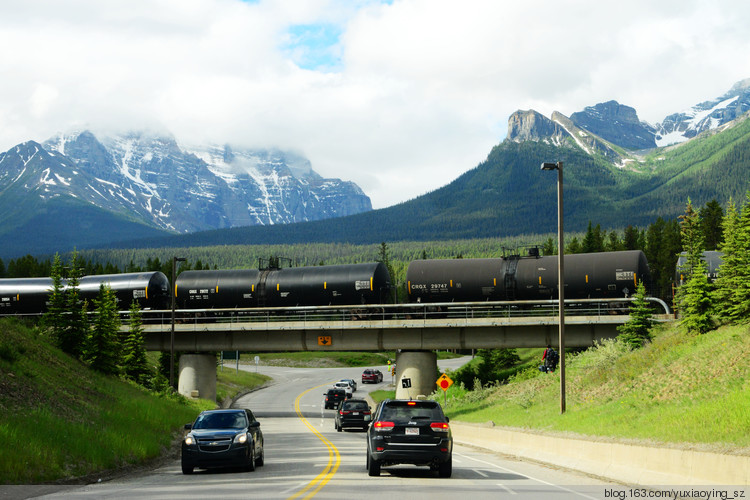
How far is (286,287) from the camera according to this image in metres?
51.7

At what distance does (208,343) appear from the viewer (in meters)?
53.3

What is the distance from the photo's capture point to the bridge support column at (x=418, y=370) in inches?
1914

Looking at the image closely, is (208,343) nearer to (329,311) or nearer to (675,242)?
(329,311)

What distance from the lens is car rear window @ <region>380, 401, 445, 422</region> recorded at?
18.3 metres

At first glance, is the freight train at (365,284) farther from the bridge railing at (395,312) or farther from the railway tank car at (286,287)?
the bridge railing at (395,312)

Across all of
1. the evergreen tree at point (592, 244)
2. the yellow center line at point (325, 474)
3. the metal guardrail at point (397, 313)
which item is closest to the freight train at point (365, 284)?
the metal guardrail at point (397, 313)

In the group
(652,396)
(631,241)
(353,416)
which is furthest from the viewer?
(631,241)

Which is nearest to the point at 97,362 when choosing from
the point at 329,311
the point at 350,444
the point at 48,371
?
the point at 48,371

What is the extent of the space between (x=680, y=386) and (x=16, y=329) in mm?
25576

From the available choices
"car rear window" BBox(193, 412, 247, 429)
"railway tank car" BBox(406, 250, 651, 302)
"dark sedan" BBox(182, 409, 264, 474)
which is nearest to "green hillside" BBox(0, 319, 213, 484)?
"dark sedan" BBox(182, 409, 264, 474)

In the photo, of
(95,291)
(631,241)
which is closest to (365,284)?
(95,291)

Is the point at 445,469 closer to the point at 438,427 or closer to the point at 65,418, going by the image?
the point at 438,427

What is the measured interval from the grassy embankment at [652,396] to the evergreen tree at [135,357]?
18318 millimetres

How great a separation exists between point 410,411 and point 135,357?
33.3 m
